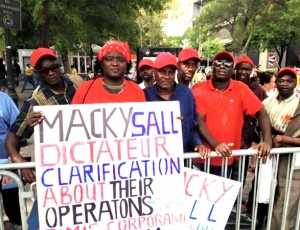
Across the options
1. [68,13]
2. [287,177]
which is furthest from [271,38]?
[287,177]

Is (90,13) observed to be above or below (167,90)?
above

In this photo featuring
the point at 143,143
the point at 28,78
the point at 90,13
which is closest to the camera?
the point at 143,143

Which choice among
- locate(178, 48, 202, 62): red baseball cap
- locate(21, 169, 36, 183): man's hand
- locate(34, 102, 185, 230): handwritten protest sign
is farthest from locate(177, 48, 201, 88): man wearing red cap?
locate(21, 169, 36, 183): man's hand

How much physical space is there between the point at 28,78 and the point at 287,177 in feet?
48.9

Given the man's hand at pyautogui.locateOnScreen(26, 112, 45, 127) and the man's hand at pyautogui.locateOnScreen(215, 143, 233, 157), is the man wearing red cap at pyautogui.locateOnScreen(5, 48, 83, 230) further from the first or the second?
the man's hand at pyautogui.locateOnScreen(215, 143, 233, 157)

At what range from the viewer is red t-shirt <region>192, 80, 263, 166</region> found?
2.74 m

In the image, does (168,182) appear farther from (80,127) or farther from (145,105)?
(80,127)

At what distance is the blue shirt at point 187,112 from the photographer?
8.54 ft

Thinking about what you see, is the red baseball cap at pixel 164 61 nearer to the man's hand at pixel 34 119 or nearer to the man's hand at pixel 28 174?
the man's hand at pixel 34 119

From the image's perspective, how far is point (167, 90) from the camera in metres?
2.64

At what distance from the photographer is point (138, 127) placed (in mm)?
2273

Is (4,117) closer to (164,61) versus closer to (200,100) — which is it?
(164,61)

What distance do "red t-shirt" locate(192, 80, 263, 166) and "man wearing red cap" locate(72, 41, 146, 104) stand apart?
2.33 feet

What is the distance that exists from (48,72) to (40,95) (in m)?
0.22
